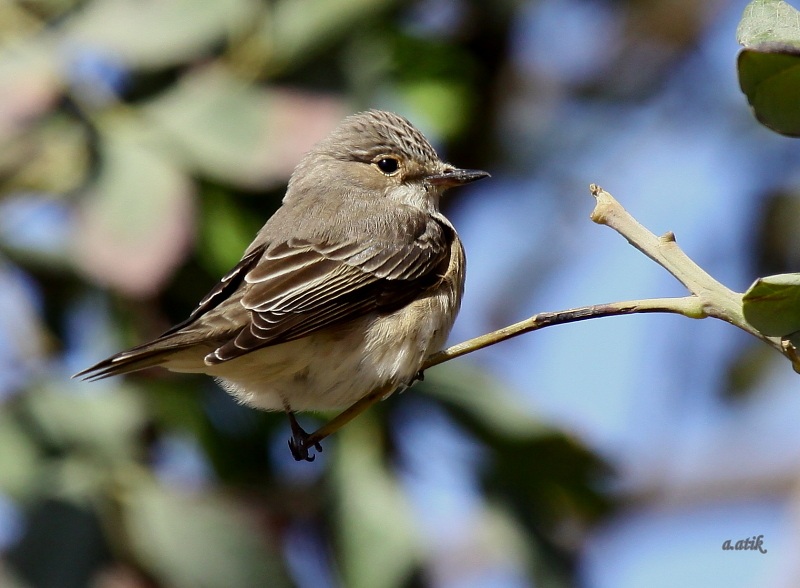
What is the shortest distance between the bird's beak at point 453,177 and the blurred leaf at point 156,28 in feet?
3.40

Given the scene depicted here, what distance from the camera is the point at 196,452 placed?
A: 3932 millimetres

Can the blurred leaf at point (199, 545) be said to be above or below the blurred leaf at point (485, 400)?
below

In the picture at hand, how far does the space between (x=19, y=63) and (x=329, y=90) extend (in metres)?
1.04

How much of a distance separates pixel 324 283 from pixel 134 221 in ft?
2.18

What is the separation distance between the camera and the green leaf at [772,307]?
5.42 ft

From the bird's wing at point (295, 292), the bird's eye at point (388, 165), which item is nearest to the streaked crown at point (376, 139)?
the bird's eye at point (388, 165)

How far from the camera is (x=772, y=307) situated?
1680 millimetres

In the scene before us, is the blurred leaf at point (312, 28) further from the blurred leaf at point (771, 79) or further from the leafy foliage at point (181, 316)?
the blurred leaf at point (771, 79)

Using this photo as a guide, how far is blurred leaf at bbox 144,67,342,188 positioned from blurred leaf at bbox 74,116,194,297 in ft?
0.40

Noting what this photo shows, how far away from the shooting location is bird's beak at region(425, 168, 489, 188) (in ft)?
14.1

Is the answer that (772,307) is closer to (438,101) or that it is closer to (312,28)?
(312,28)

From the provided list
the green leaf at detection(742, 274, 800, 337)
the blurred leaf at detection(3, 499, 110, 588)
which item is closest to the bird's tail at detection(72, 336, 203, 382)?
the blurred leaf at detection(3, 499, 110, 588)

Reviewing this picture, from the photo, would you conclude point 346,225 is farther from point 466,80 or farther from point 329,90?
point 466,80

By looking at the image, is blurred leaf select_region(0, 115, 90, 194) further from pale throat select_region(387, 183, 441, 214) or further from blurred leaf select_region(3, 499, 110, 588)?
pale throat select_region(387, 183, 441, 214)
